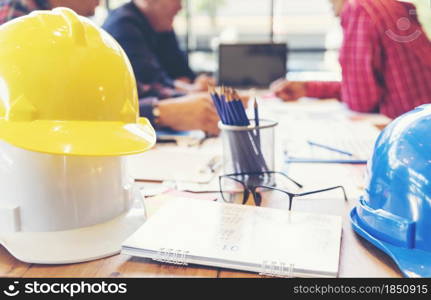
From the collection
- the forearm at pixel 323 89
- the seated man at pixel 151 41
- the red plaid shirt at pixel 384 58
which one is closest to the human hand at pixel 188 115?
the seated man at pixel 151 41

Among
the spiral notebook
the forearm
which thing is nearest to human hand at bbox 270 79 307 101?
the forearm

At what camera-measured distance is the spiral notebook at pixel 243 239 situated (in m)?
0.49

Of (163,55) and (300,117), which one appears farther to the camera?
(163,55)

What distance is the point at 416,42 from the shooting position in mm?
1367

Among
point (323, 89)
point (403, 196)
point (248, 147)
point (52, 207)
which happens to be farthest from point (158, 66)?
point (403, 196)

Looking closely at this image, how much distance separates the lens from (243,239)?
54 centimetres

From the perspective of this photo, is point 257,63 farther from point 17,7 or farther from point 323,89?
point 17,7

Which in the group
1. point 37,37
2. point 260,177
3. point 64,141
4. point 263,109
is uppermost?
point 37,37

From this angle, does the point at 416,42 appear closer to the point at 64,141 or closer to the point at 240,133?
the point at 240,133

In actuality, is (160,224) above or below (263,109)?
above

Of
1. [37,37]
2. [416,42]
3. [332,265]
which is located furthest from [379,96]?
[37,37]

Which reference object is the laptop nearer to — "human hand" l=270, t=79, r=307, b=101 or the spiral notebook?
"human hand" l=270, t=79, r=307, b=101

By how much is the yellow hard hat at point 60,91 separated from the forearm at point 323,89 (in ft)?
5.09

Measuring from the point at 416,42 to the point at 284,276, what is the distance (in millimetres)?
1165
